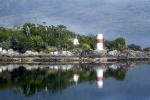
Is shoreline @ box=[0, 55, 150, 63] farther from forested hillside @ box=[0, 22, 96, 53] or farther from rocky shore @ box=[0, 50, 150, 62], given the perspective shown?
forested hillside @ box=[0, 22, 96, 53]

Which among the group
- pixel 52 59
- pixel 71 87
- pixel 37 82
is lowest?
pixel 71 87

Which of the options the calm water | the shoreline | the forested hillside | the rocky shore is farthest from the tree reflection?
the forested hillside

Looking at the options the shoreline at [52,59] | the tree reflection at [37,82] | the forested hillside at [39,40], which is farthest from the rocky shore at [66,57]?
the tree reflection at [37,82]

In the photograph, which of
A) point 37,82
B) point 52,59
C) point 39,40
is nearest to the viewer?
point 37,82

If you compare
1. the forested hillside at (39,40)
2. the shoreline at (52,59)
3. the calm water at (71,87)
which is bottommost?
the calm water at (71,87)

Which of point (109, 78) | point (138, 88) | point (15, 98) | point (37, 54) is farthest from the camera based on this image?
point (37, 54)

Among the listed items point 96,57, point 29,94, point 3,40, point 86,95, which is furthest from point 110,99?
point 3,40

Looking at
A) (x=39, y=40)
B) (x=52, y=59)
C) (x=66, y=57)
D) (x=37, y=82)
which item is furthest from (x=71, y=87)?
(x=39, y=40)

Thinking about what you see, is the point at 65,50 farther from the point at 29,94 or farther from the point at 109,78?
the point at 29,94

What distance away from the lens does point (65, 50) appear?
7244cm

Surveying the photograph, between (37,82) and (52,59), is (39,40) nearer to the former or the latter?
(52,59)

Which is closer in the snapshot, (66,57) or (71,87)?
(71,87)

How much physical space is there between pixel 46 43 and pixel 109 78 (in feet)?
119

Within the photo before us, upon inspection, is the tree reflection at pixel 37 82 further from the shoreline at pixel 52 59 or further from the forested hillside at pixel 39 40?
the forested hillside at pixel 39 40
